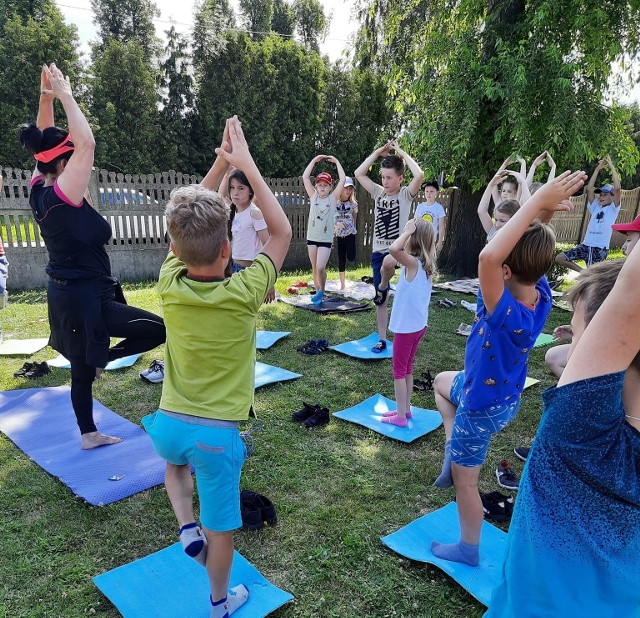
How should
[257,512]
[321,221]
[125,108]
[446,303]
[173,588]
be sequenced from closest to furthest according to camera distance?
1. [173,588]
2. [257,512]
3. [321,221]
4. [446,303]
5. [125,108]

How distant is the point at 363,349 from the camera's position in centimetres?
593

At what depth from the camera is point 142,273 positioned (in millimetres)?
9617

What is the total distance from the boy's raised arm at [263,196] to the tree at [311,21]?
3072cm

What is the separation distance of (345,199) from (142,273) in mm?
4267

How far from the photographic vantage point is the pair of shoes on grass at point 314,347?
19.0ft

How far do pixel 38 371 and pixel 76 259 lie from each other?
2.23 metres

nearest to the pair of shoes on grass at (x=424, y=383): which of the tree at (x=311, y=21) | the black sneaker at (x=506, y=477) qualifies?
A: the black sneaker at (x=506, y=477)

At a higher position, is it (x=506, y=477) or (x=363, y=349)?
(x=363, y=349)

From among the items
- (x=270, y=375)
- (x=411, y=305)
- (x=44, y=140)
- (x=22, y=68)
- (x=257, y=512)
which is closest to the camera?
(x=257, y=512)

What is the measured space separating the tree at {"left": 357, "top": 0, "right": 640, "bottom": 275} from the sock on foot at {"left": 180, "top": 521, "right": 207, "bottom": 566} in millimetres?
8330

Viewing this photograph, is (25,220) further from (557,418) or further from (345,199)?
(557,418)

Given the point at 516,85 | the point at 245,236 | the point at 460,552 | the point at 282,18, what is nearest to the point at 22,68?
the point at 282,18

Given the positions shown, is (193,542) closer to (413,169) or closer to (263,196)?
(263,196)

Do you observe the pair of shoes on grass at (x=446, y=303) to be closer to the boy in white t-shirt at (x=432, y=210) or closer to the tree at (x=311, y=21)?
the boy in white t-shirt at (x=432, y=210)
